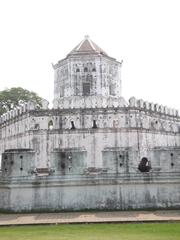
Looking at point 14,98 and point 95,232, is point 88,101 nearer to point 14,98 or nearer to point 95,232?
point 14,98

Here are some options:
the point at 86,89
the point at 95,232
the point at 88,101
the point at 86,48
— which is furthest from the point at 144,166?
the point at 86,48

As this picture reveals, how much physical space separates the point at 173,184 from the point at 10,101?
29360 millimetres

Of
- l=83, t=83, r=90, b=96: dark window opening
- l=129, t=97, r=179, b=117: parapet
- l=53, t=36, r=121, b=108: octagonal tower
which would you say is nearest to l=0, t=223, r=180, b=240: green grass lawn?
l=129, t=97, r=179, b=117: parapet

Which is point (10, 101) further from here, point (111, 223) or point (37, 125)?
point (111, 223)

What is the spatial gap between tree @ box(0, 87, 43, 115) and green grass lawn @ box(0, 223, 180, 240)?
30.0 meters

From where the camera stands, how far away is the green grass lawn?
18.1 ft

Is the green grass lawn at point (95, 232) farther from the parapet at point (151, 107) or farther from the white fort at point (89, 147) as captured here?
the parapet at point (151, 107)

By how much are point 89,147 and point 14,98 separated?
48.7ft

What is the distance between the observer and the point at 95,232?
5984 mm

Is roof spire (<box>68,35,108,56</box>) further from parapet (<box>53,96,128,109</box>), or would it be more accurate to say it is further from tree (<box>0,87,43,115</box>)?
Answer: tree (<box>0,87,43,115</box>)

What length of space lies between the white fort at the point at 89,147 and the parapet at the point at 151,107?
79mm

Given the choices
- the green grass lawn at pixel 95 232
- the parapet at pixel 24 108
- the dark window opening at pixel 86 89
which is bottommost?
the green grass lawn at pixel 95 232

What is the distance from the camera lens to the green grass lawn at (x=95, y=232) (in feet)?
18.1

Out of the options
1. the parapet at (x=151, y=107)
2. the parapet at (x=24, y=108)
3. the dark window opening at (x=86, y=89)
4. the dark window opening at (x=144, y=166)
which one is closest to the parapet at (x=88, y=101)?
the dark window opening at (x=86, y=89)
